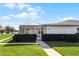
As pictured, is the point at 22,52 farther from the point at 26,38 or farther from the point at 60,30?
the point at 60,30

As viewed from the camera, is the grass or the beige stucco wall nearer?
the grass

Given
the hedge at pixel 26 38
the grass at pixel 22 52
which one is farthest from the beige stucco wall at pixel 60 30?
the grass at pixel 22 52

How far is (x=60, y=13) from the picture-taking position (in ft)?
126

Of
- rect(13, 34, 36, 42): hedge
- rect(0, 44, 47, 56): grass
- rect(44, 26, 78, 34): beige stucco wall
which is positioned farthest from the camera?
rect(44, 26, 78, 34): beige stucco wall

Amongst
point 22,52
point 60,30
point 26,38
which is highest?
point 60,30

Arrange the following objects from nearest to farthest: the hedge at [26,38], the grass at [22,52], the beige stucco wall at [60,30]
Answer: the grass at [22,52]
the hedge at [26,38]
the beige stucco wall at [60,30]

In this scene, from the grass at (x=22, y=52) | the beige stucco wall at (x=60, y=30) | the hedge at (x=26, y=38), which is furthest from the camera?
the beige stucco wall at (x=60, y=30)

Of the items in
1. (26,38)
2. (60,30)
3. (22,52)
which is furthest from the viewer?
(60,30)

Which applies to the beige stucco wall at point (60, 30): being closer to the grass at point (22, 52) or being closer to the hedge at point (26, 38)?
the hedge at point (26, 38)

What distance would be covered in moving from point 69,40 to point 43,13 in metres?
13.3

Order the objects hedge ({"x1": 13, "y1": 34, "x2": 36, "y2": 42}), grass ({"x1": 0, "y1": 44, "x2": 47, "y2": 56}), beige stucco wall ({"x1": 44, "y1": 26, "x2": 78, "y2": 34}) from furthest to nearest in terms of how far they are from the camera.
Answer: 1. beige stucco wall ({"x1": 44, "y1": 26, "x2": 78, "y2": 34})
2. hedge ({"x1": 13, "y1": 34, "x2": 36, "y2": 42})
3. grass ({"x1": 0, "y1": 44, "x2": 47, "y2": 56})

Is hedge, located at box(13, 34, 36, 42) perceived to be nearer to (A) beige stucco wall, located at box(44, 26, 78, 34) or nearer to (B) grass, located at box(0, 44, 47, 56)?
(A) beige stucco wall, located at box(44, 26, 78, 34)

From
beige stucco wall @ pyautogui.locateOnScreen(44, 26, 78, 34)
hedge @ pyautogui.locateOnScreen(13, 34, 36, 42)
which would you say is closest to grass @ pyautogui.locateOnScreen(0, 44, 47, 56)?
hedge @ pyautogui.locateOnScreen(13, 34, 36, 42)

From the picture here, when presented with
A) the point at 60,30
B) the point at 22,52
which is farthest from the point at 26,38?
the point at 22,52
